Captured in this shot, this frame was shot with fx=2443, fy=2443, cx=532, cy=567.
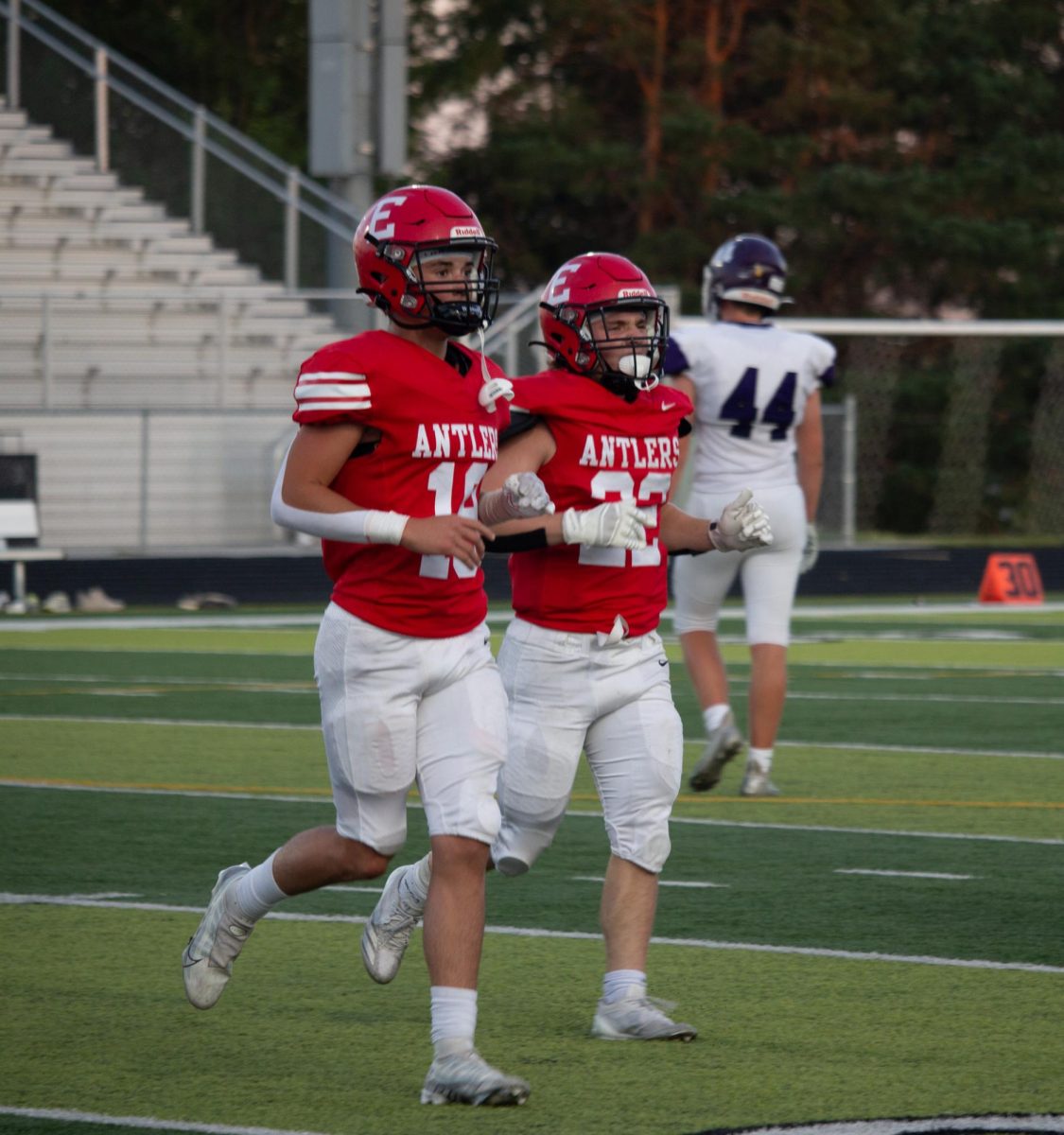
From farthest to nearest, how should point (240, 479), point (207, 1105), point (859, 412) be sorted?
point (859, 412) < point (240, 479) < point (207, 1105)

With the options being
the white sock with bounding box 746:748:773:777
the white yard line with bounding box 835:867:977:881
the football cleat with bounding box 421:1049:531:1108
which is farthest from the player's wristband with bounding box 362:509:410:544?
the white sock with bounding box 746:748:773:777

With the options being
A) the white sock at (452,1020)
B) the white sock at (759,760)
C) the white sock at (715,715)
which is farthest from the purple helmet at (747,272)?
the white sock at (452,1020)

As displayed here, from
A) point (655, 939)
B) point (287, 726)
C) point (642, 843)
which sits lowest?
point (287, 726)

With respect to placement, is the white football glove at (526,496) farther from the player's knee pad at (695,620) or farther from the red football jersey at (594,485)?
the player's knee pad at (695,620)

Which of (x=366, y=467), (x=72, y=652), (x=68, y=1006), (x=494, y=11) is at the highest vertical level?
(x=494, y=11)

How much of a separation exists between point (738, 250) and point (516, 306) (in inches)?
559

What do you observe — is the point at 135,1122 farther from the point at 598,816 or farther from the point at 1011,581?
the point at 1011,581

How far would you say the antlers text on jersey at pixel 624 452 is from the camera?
508 cm

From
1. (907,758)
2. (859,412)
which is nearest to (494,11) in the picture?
(859,412)

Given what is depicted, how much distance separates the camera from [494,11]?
36781mm

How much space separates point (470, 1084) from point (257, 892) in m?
0.80

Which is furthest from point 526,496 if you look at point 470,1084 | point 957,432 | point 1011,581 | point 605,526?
point 957,432

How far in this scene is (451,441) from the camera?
4598 mm

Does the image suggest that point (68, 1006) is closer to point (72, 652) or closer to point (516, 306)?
point (72, 652)
